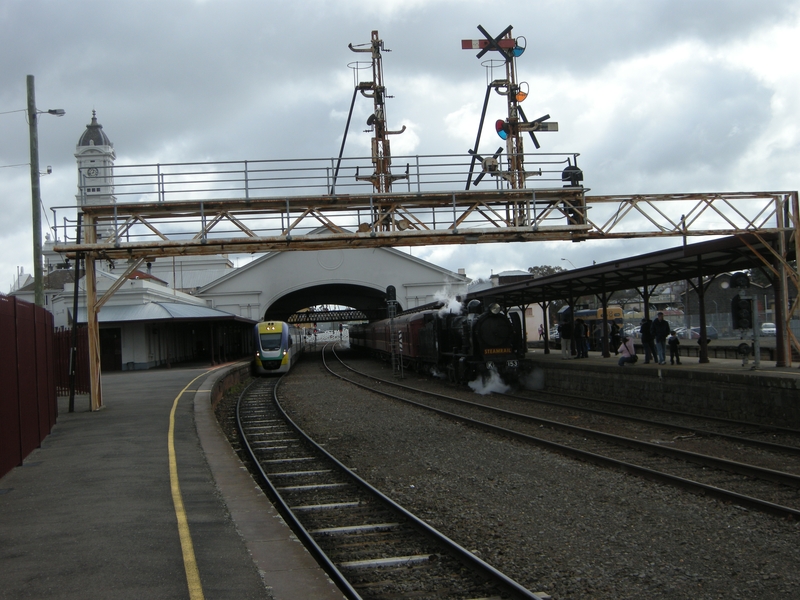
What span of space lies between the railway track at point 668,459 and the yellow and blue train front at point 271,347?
18.3 meters

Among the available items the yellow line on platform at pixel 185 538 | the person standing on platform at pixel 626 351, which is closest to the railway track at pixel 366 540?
the yellow line on platform at pixel 185 538

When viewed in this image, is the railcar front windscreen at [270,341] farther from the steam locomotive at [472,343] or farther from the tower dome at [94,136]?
the tower dome at [94,136]

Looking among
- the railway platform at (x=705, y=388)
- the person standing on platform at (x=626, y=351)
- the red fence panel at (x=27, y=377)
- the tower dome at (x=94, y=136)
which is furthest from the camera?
the tower dome at (x=94, y=136)

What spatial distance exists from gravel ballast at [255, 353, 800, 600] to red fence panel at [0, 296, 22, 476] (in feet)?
15.5

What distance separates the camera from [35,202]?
15.9 m

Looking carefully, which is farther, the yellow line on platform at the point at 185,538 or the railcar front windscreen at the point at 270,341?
the railcar front windscreen at the point at 270,341

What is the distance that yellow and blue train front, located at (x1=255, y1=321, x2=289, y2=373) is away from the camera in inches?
A: 1297

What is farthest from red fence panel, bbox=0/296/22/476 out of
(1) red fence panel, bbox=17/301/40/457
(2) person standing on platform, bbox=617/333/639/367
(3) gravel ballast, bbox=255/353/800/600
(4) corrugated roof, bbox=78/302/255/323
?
(4) corrugated roof, bbox=78/302/255/323

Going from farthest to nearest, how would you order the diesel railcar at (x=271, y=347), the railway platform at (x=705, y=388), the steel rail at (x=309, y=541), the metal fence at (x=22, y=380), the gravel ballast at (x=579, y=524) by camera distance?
the diesel railcar at (x=271, y=347) → the railway platform at (x=705, y=388) → the metal fence at (x=22, y=380) → the gravel ballast at (x=579, y=524) → the steel rail at (x=309, y=541)

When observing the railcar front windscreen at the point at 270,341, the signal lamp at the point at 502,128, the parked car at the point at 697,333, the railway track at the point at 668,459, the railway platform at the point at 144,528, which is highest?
the signal lamp at the point at 502,128

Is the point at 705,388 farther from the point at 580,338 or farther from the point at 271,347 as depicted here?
the point at 271,347

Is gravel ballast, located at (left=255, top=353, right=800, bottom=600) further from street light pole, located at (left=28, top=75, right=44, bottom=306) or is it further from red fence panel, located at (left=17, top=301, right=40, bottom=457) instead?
street light pole, located at (left=28, top=75, right=44, bottom=306)

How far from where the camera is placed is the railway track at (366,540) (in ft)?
18.2

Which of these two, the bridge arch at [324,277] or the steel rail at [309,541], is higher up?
the bridge arch at [324,277]
